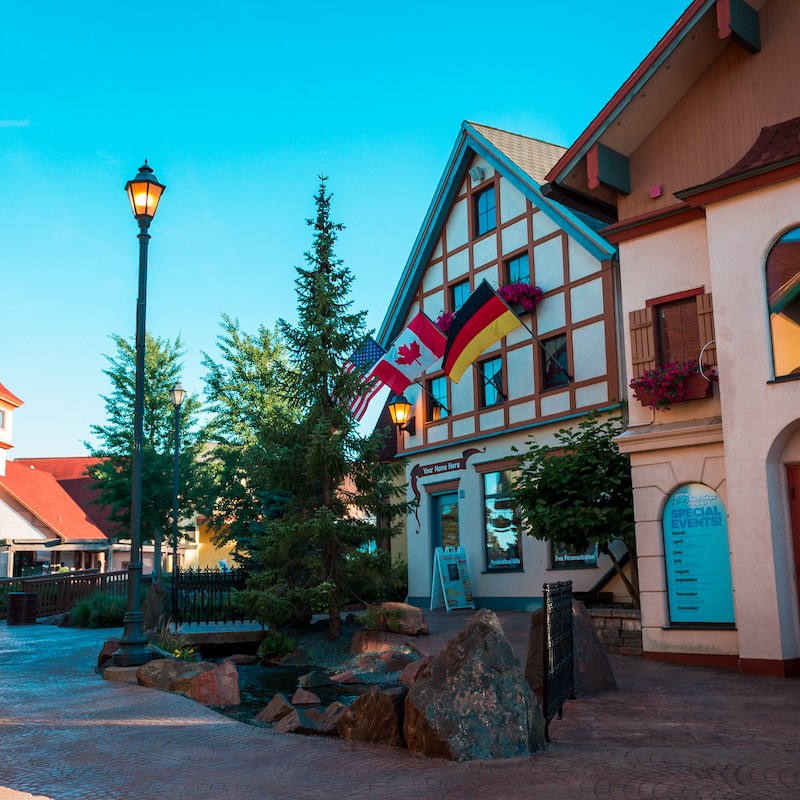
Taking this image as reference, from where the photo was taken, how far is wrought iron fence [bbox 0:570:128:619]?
2617 centimetres

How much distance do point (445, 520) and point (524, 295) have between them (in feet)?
21.2

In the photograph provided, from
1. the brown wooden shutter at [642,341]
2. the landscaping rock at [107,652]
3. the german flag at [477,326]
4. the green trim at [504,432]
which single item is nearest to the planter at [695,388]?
the brown wooden shutter at [642,341]

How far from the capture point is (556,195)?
1462 cm

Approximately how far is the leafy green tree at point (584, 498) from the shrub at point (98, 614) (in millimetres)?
11861

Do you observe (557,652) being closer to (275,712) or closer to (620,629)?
(275,712)

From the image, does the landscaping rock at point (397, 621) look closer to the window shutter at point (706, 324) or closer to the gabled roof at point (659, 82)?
the window shutter at point (706, 324)

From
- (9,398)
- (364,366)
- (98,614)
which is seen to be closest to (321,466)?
(364,366)

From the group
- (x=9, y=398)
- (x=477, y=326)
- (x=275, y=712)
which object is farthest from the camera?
(x=9, y=398)

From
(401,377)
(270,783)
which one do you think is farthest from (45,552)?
(270,783)

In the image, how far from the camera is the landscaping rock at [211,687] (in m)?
10.5

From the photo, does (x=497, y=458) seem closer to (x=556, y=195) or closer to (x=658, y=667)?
Result: (x=556, y=195)

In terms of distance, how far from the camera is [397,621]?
15539mm

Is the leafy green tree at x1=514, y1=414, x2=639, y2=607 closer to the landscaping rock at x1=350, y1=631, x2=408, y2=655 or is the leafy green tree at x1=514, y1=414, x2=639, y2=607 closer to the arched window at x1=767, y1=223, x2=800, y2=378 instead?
the landscaping rock at x1=350, y1=631, x2=408, y2=655

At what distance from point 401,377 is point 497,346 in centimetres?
270
